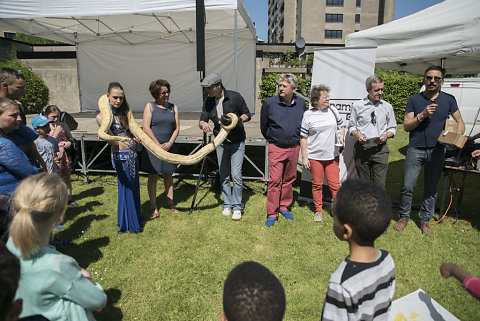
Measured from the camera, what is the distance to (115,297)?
289 cm

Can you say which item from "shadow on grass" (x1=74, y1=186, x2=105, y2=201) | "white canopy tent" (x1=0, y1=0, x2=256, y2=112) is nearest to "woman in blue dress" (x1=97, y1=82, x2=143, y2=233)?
"shadow on grass" (x1=74, y1=186, x2=105, y2=201)

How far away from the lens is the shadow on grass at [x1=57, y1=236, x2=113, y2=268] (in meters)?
3.52

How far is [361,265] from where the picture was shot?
1383mm

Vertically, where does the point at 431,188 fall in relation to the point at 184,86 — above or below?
below

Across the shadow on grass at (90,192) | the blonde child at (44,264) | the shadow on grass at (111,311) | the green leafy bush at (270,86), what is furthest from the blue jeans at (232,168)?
the green leafy bush at (270,86)

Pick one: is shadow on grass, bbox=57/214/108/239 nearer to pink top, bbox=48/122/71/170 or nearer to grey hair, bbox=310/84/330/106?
pink top, bbox=48/122/71/170

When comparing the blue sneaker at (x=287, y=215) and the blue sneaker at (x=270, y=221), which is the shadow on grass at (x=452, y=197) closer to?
the blue sneaker at (x=287, y=215)

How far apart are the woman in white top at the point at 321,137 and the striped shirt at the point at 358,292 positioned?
3034mm

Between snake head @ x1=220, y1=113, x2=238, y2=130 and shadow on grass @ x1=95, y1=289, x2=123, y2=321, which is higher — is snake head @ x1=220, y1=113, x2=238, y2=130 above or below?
above

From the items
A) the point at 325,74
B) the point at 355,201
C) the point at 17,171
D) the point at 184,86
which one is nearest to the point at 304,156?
the point at 325,74

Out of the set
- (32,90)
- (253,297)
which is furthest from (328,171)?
(32,90)

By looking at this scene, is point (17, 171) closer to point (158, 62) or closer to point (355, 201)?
point (355, 201)

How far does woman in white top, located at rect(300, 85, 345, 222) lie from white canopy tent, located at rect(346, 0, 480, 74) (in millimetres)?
1260

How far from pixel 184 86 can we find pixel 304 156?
9.20 meters
